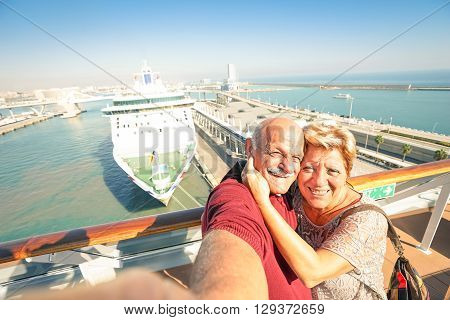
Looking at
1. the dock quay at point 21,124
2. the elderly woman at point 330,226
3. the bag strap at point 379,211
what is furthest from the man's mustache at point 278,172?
the dock quay at point 21,124

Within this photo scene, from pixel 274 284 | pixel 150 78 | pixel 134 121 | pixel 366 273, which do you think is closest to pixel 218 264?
pixel 274 284

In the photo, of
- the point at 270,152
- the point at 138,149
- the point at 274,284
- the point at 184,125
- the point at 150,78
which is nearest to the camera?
the point at 274,284

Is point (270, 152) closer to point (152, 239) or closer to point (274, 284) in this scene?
point (274, 284)

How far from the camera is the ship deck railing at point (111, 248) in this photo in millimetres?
1147

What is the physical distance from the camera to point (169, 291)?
560mm

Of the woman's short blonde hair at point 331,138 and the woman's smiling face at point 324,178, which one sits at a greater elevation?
the woman's short blonde hair at point 331,138

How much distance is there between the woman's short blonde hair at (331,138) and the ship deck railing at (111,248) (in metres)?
0.42

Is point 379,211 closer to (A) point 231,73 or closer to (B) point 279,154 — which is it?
(B) point 279,154

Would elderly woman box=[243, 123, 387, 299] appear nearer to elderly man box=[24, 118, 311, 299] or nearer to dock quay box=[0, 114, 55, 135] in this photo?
elderly man box=[24, 118, 311, 299]

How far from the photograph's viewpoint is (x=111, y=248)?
1.54 m

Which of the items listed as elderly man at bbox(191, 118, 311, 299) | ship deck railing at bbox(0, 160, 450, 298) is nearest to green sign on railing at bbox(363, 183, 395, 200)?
ship deck railing at bbox(0, 160, 450, 298)

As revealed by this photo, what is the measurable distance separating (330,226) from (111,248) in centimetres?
143

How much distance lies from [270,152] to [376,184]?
3.26 ft

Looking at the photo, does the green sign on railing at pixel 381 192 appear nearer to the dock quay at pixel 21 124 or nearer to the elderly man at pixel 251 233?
the elderly man at pixel 251 233
